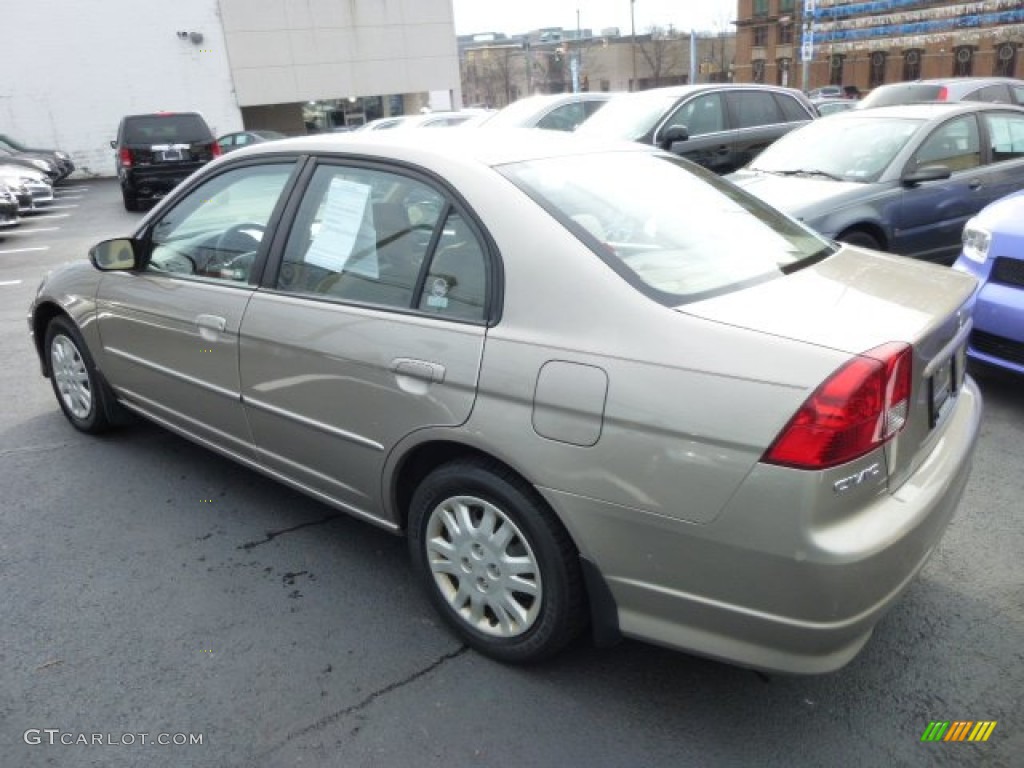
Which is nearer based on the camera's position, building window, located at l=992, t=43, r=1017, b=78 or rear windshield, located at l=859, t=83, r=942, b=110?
→ rear windshield, located at l=859, t=83, r=942, b=110

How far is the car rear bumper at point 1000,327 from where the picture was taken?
417 cm

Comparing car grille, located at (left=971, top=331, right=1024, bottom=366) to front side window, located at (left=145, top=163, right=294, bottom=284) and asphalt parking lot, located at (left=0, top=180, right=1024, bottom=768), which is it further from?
front side window, located at (left=145, top=163, right=294, bottom=284)

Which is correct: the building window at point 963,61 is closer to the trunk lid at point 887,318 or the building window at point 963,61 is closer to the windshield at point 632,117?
the windshield at point 632,117

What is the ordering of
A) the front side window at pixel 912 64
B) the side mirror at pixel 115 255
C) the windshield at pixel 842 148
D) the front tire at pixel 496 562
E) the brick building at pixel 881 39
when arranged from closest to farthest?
the front tire at pixel 496 562, the side mirror at pixel 115 255, the windshield at pixel 842 148, the brick building at pixel 881 39, the front side window at pixel 912 64

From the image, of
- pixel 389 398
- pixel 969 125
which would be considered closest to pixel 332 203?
pixel 389 398

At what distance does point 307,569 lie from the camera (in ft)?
10.6

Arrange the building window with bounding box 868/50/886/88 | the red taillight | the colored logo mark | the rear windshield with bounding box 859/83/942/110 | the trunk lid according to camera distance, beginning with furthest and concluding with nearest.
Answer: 1. the building window with bounding box 868/50/886/88
2. the rear windshield with bounding box 859/83/942/110
3. the colored logo mark
4. the trunk lid
5. the red taillight

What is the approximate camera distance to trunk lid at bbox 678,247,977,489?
208cm

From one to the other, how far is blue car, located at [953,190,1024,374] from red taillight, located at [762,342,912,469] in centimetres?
275

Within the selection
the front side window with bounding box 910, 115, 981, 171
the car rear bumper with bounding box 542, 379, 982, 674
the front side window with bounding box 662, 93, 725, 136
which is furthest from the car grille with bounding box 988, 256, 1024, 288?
the front side window with bounding box 662, 93, 725, 136

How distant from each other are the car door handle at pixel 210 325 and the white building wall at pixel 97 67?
Answer: 29.5m

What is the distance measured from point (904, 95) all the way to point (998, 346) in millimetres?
9363

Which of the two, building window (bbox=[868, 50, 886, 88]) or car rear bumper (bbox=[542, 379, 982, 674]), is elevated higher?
building window (bbox=[868, 50, 886, 88])

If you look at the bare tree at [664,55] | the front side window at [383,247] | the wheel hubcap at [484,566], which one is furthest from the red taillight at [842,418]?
the bare tree at [664,55]
